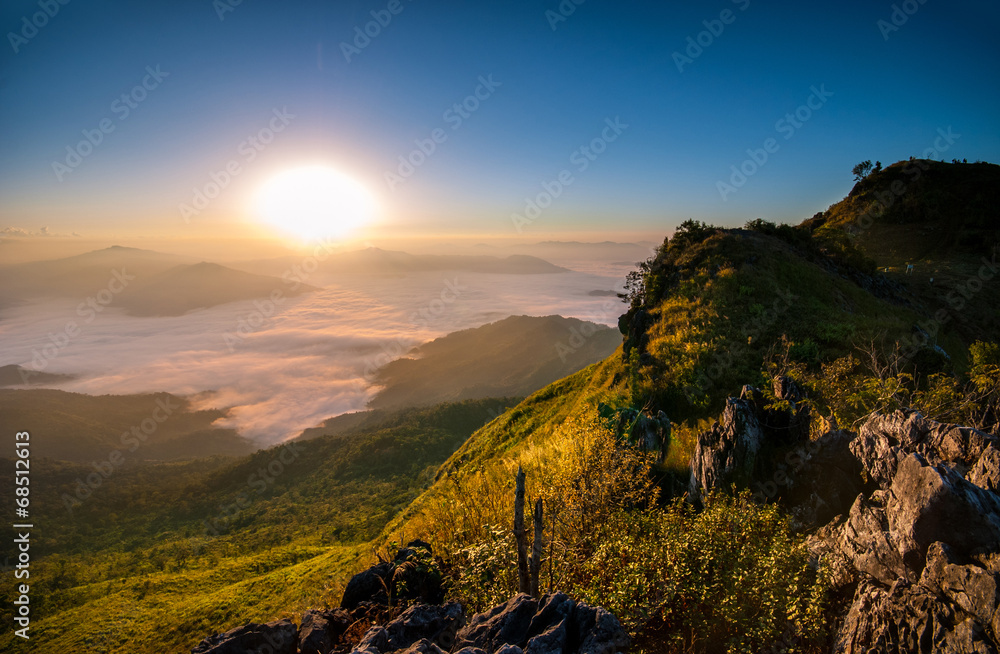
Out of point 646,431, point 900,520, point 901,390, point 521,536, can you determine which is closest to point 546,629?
point 521,536

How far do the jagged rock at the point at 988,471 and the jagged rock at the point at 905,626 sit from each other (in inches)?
83.4

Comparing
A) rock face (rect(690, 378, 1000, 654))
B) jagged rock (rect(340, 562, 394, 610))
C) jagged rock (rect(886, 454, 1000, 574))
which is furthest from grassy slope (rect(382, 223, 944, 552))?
jagged rock (rect(886, 454, 1000, 574))

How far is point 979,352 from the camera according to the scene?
37.5 ft

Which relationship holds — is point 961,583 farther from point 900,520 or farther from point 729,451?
point 729,451

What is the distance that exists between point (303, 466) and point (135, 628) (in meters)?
78.6

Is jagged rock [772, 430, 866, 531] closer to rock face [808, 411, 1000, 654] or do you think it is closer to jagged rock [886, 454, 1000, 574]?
rock face [808, 411, 1000, 654]

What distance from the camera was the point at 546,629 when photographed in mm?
6094

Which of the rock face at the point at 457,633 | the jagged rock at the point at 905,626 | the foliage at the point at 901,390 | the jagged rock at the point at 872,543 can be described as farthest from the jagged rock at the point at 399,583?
the foliage at the point at 901,390

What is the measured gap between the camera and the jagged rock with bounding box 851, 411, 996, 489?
21.7ft

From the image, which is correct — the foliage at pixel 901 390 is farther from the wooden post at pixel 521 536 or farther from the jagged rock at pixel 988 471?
the wooden post at pixel 521 536

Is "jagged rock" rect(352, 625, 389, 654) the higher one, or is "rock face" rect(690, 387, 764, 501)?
"rock face" rect(690, 387, 764, 501)

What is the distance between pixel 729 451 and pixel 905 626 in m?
4.89

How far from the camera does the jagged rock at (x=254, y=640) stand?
27.0ft

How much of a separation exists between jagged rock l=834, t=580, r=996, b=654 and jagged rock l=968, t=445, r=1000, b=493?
212 centimetres
